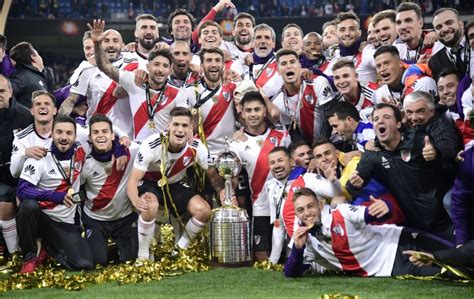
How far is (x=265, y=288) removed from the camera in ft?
17.0

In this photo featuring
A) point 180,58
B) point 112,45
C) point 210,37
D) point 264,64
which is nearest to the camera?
point 180,58

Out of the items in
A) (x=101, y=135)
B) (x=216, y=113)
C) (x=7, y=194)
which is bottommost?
(x=7, y=194)

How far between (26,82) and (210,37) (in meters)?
1.77

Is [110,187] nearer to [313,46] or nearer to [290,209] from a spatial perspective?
[290,209]

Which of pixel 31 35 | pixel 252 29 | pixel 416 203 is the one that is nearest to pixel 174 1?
pixel 31 35

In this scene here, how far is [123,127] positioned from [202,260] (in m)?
1.58

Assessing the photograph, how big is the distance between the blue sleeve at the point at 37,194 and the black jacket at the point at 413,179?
229 centimetres

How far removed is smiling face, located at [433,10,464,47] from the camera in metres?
6.11

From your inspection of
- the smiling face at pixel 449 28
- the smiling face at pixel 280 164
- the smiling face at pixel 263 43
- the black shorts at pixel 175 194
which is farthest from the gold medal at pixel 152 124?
the smiling face at pixel 449 28

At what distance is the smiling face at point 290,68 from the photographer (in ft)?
22.4

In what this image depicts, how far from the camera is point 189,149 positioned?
649cm

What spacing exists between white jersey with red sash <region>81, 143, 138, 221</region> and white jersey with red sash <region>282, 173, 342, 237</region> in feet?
4.39

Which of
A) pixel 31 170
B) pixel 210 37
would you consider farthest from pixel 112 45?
pixel 31 170

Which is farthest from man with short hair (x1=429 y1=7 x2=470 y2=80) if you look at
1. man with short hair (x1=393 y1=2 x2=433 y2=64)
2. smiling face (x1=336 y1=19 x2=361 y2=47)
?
smiling face (x1=336 y1=19 x2=361 y2=47)
